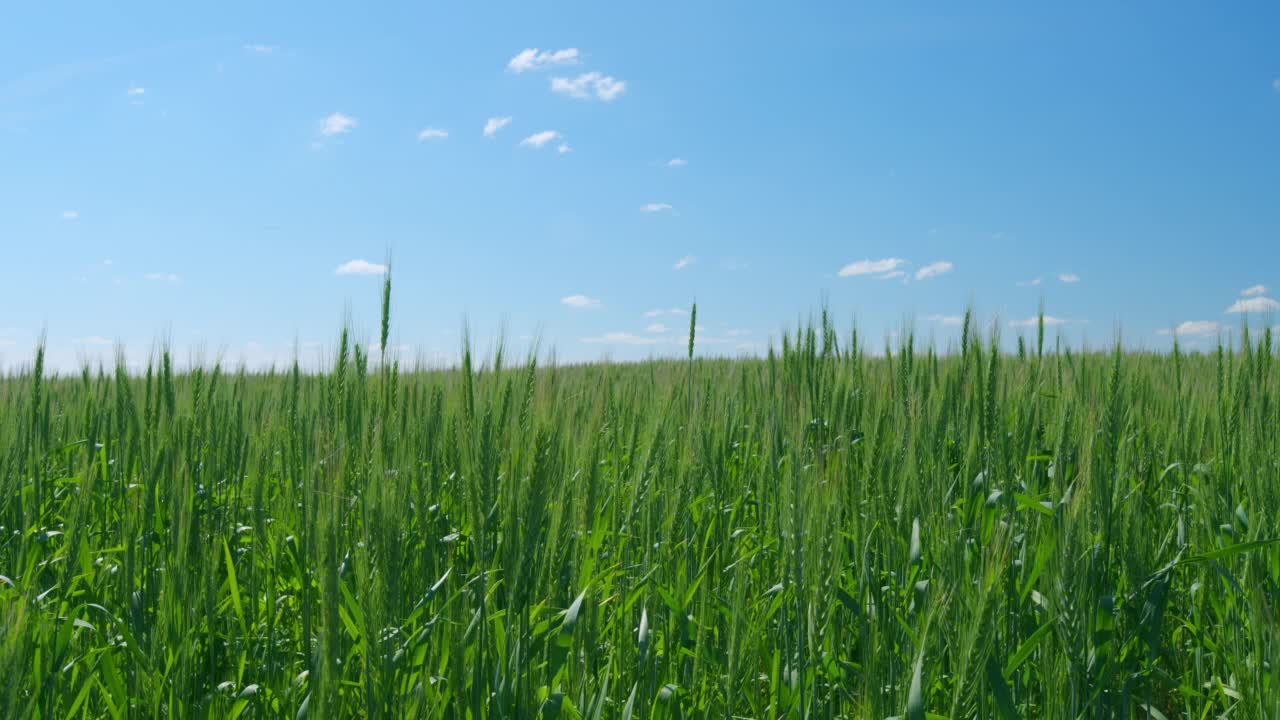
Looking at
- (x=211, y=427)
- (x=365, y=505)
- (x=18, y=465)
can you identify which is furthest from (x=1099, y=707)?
(x=18, y=465)

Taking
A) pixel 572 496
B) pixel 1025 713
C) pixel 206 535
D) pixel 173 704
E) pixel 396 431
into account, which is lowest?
pixel 1025 713

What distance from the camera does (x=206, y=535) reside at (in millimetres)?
1809

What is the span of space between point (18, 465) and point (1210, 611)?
3.58 meters

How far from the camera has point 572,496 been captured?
5.20ft

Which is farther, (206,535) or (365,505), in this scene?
(206,535)

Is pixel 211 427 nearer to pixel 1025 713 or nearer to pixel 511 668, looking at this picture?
pixel 511 668

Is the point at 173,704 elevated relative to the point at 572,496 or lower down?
lower down

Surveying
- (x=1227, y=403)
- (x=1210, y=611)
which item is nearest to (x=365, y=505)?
(x=1210, y=611)

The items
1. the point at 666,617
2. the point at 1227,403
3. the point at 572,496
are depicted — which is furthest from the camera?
the point at 1227,403

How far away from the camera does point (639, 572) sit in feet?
6.05

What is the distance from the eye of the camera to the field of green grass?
1.28 metres

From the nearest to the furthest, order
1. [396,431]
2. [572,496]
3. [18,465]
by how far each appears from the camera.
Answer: [572,496], [396,431], [18,465]

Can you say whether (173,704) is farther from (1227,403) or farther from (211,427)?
(1227,403)

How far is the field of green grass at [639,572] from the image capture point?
4.21 ft
